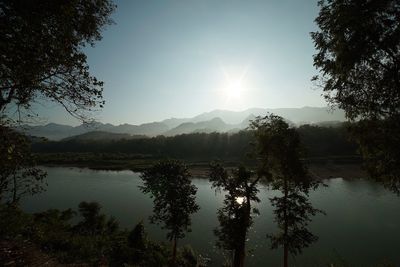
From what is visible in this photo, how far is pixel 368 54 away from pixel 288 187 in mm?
12152

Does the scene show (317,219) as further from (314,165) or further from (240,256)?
(314,165)

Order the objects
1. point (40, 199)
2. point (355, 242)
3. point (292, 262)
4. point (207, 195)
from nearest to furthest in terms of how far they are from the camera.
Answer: point (292, 262)
point (355, 242)
point (40, 199)
point (207, 195)

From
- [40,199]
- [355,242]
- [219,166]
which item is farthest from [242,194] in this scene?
[40,199]

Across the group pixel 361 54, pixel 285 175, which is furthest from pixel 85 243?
pixel 361 54

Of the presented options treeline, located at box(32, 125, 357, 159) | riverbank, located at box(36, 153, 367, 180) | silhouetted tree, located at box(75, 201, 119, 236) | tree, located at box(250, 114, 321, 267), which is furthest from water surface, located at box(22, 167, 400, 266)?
treeline, located at box(32, 125, 357, 159)

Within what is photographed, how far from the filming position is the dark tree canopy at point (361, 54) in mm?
13156

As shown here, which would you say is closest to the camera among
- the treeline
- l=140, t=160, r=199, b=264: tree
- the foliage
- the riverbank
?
the foliage

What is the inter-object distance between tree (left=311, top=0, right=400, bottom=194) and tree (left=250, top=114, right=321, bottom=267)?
256 inches

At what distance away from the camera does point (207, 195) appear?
63.7m

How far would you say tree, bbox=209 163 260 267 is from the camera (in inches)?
921

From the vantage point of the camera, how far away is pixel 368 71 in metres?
14.9

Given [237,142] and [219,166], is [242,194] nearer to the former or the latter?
[219,166]

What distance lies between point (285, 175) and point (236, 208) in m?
5.04

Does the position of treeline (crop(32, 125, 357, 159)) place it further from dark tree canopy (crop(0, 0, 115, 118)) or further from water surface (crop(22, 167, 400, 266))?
dark tree canopy (crop(0, 0, 115, 118))
